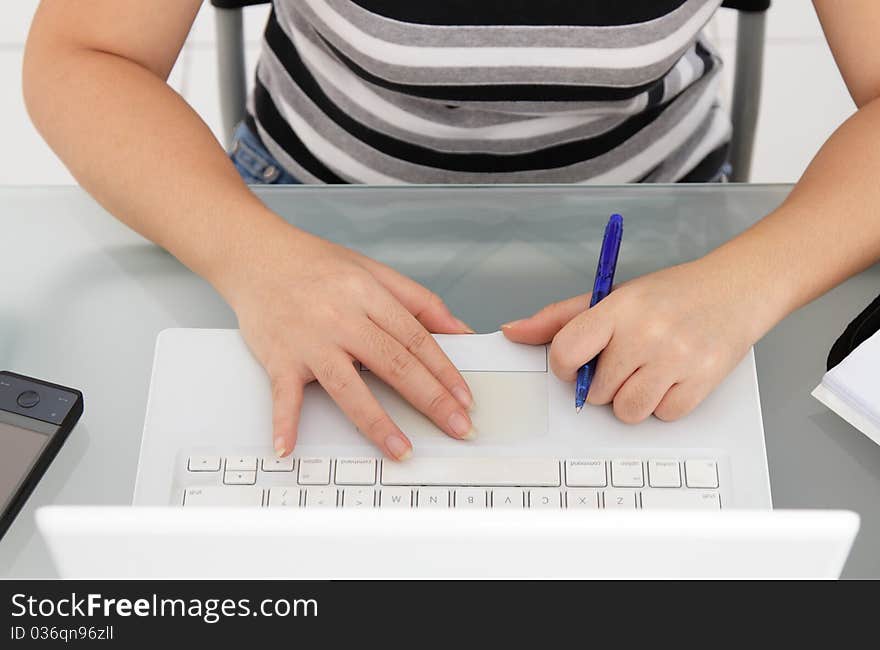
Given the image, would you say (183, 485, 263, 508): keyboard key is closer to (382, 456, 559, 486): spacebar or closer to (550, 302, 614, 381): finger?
(382, 456, 559, 486): spacebar

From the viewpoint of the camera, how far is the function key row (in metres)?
0.66

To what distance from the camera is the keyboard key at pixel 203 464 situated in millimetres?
675

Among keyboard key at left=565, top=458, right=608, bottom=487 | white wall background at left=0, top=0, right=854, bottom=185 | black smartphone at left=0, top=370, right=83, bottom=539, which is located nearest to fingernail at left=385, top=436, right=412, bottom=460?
keyboard key at left=565, top=458, right=608, bottom=487

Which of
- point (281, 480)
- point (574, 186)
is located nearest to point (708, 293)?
point (574, 186)

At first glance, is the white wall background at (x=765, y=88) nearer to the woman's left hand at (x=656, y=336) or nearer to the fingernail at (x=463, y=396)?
the woman's left hand at (x=656, y=336)

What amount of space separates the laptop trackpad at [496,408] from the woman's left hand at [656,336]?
0.03 metres

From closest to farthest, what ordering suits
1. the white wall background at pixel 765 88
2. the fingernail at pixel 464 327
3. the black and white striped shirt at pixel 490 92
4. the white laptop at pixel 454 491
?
the white laptop at pixel 454 491 < the fingernail at pixel 464 327 < the black and white striped shirt at pixel 490 92 < the white wall background at pixel 765 88

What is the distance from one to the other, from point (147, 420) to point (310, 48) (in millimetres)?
453

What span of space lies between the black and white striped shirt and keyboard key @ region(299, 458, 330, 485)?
1.33 feet

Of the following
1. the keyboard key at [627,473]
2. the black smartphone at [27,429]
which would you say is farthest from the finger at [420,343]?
the black smartphone at [27,429]

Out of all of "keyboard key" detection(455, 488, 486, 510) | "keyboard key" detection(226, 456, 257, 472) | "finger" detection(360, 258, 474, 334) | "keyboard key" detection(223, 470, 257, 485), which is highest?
"finger" detection(360, 258, 474, 334)

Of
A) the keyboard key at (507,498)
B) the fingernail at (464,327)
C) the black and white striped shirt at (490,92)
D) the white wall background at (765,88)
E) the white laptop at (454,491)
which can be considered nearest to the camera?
the white laptop at (454,491)

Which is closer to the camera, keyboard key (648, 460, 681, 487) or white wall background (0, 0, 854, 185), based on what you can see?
keyboard key (648, 460, 681, 487)
